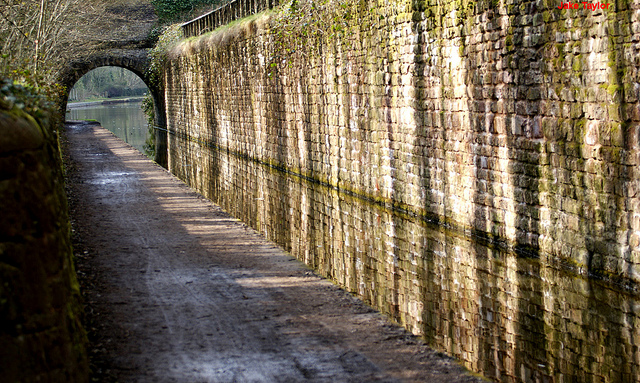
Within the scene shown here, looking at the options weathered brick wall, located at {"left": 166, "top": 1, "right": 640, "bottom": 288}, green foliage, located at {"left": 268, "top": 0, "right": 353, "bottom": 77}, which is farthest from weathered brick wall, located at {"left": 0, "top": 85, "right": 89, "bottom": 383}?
green foliage, located at {"left": 268, "top": 0, "right": 353, "bottom": 77}

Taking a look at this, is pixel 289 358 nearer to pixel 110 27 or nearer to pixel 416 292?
pixel 416 292

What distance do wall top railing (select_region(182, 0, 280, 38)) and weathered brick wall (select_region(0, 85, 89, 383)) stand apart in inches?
569

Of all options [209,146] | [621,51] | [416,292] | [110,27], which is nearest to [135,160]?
[209,146]

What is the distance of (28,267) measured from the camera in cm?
311

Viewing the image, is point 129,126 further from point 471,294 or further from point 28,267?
point 28,267

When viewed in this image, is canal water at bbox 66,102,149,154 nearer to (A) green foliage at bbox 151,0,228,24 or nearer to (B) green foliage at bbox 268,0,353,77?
(A) green foliage at bbox 151,0,228,24

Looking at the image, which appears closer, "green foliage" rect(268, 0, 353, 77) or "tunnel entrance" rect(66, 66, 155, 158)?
"green foliage" rect(268, 0, 353, 77)

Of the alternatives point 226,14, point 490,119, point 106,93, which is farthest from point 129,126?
point 106,93

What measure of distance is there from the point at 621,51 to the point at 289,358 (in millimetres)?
4258

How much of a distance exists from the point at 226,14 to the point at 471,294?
17.8 meters

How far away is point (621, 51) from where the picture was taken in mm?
Answer: 6402

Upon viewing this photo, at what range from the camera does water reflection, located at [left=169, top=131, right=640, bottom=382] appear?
16.9 ft

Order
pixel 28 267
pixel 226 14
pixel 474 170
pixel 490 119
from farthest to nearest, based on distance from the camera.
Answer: pixel 226 14 < pixel 474 170 < pixel 490 119 < pixel 28 267

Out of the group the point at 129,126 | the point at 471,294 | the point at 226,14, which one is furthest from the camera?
the point at 129,126
